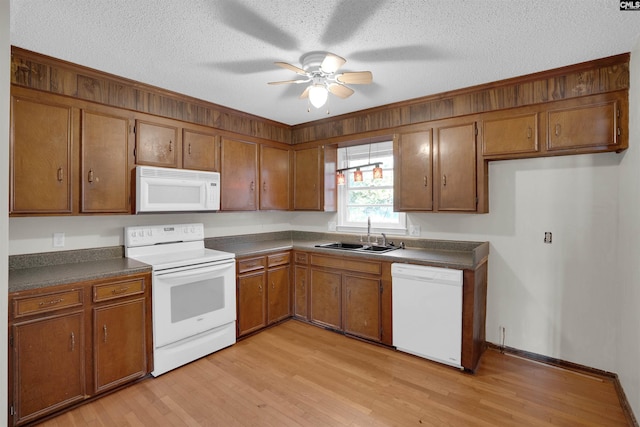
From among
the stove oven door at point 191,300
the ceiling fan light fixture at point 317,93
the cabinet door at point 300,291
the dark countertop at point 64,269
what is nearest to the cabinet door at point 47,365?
the dark countertop at point 64,269

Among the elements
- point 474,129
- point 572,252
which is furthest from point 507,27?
point 572,252

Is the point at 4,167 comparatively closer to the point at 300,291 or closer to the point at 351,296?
the point at 351,296

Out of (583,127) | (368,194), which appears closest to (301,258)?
(368,194)

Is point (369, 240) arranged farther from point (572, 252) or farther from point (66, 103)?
point (66, 103)

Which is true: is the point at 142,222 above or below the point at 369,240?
above

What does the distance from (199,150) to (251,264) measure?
4.27 feet

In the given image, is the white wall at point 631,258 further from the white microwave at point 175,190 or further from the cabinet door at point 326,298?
the white microwave at point 175,190

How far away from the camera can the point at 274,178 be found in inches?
159

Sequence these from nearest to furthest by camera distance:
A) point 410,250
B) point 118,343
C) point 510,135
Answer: point 118,343, point 510,135, point 410,250

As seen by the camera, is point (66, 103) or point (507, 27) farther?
point (66, 103)

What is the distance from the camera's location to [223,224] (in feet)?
12.5

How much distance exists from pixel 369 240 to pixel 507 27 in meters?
2.36

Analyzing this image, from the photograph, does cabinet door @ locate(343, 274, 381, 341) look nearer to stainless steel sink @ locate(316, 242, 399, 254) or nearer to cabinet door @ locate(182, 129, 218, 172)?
stainless steel sink @ locate(316, 242, 399, 254)

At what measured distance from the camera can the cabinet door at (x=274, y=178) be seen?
3896mm
